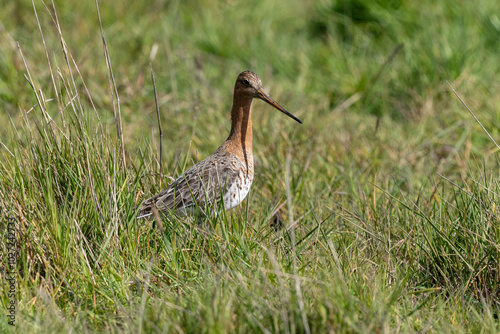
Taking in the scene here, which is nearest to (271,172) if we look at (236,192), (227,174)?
(236,192)

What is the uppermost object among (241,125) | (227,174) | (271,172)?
(241,125)

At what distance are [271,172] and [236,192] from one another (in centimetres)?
68

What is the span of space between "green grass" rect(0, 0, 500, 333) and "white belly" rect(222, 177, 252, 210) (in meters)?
0.16

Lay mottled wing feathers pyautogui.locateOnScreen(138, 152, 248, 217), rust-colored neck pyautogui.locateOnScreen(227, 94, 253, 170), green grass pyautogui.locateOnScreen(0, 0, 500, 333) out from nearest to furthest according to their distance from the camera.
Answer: green grass pyautogui.locateOnScreen(0, 0, 500, 333) < mottled wing feathers pyautogui.locateOnScreen(138, 152, 248, 217) < rust-colored neck pyautogui.locateOnScreen(227, 94, 253, 170)

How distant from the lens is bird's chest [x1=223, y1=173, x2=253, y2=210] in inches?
171

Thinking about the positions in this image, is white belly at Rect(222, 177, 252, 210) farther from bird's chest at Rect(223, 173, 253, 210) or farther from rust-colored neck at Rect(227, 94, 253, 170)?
rust-colored neck at Rect(227, 94, 253, 170)

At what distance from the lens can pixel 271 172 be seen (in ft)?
16.4

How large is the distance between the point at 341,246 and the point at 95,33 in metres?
5.14

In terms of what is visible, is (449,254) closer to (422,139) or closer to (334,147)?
(334,147)

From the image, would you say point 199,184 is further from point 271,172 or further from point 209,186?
point 271,172

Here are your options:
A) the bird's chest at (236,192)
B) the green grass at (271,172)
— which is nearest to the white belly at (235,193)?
the bird's chest at (236,192)

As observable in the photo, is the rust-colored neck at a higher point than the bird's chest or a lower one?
higher

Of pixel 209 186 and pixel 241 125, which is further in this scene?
pixel 241 125

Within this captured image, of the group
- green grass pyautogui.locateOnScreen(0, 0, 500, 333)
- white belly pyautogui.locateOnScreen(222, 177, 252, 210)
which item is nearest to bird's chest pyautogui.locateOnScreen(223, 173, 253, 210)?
white belly pyautogui.locateOnScreen(222, 177, 252, 210)
